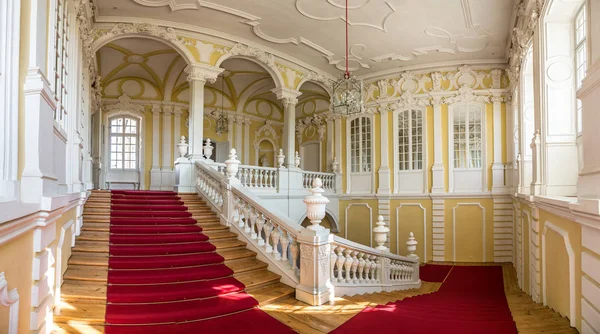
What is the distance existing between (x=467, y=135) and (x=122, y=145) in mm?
11298

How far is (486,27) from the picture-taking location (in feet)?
30.5

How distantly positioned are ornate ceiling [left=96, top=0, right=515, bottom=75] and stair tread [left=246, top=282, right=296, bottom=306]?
5.90 metres

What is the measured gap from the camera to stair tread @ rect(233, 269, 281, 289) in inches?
203

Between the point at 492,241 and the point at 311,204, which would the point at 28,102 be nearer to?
the point at 311,204

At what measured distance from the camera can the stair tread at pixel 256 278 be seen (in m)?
5.16

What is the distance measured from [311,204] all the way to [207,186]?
3.86 metres

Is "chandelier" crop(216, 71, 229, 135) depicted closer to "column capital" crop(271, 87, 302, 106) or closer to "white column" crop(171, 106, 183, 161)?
"white column" crop(171, 106, 183, 161)

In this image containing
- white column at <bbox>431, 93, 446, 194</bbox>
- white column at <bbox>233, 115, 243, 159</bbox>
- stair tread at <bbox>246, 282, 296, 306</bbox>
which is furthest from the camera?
white column at <bbox>233, 115, 243, 159</bbox>

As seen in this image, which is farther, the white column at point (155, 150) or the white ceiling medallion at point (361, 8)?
the white column at point (155, 150)

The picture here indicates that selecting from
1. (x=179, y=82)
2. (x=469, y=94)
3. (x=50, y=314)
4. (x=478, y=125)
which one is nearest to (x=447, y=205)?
(x=478, y=125)

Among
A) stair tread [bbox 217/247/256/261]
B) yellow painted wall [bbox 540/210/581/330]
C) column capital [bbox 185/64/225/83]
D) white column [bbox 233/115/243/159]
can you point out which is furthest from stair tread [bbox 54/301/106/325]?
white column [bbox 233/115/243/159]

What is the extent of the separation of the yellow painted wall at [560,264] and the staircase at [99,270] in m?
3.10

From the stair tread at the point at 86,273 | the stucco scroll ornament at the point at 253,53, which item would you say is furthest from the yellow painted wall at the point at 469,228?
the stair tread at the point at 86,273

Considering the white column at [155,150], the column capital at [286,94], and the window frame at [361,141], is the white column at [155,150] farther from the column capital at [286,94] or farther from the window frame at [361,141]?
the window frame at [361,141]
